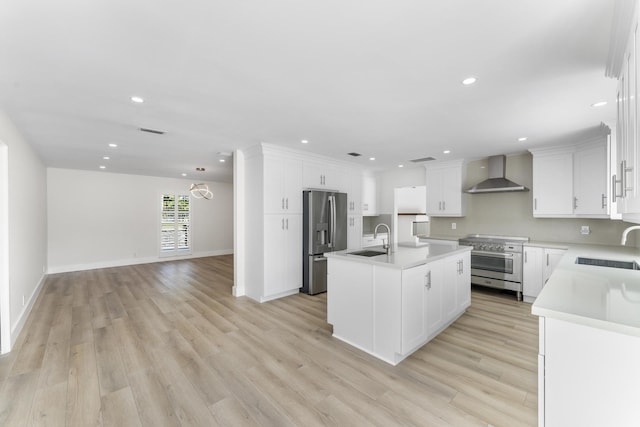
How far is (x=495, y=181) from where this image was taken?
470cm

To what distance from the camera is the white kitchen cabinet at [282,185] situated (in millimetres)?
4211

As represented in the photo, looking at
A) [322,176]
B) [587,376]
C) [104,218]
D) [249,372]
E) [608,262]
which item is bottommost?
[249,372]

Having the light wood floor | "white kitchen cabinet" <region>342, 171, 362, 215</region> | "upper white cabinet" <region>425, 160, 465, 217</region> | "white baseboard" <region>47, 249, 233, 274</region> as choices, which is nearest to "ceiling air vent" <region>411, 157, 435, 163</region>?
"upper white cabinet" <region>425, 160, 465, 217</region>

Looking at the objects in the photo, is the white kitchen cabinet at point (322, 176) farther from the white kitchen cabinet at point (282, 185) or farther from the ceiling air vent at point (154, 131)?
the ceiling air vent at point (154, 131)

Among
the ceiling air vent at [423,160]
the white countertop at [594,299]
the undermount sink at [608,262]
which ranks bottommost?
the undermount sink at [608,262]

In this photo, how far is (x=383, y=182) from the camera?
692 cm

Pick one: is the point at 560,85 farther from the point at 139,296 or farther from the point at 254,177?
the point at 139,296

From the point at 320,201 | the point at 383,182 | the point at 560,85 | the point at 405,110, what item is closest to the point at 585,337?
the point at 560,85

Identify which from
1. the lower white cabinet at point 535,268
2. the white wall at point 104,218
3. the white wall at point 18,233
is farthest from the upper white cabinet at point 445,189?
the white wall at point 104,218

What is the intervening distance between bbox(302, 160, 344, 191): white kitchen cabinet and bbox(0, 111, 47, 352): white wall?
351 cm

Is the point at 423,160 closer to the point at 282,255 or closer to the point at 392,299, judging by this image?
the point at 282,255

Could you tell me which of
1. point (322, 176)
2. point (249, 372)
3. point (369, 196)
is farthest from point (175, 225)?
point (249, 372)

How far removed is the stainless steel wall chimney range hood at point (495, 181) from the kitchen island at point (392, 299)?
207cm

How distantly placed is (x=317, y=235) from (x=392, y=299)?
229 centimetres
